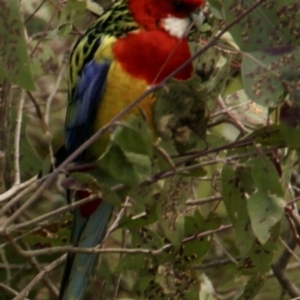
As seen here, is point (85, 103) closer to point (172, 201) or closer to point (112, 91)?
point (112, 91)

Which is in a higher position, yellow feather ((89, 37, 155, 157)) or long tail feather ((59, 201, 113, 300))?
yellow feather ((89, 37, 155, 157))

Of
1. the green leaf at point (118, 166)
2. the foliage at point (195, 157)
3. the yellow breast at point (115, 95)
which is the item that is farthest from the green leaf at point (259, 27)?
the yellow breast at point (115, 95)

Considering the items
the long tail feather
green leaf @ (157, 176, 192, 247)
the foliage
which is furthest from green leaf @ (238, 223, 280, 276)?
the long tail feather

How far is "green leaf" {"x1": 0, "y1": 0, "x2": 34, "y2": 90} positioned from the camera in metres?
1.16

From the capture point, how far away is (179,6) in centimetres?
168

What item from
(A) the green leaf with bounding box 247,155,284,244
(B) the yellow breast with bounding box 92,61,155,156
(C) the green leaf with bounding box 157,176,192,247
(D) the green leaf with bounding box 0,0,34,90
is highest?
(D) the green leaf with bounding box 0,0,34,90

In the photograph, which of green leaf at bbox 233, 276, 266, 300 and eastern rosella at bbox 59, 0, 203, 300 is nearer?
green leaf at bbox 233, 276, 266, 300

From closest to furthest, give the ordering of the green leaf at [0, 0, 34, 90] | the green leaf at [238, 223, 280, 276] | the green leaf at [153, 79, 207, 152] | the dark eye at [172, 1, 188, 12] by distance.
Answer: the green leaf at [0, 0, 34, 90] → the green leaf at [153, 79, 207, 152] → the green leaf at [238, 223, 280, 276] → the dark eye at [172, 1, 188, 12]

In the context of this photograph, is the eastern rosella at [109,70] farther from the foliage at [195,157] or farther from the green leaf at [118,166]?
the green leaf at [118,166]

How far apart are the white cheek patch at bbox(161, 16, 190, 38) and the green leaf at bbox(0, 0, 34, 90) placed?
54 cm

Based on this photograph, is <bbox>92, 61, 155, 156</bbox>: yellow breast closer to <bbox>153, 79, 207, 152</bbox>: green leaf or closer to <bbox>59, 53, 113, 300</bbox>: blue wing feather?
<bbox>59, 53, 113, 300</bbox>: blue wing feather

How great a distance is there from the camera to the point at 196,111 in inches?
51.3

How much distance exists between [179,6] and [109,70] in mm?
205

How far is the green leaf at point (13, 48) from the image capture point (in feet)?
3.79
